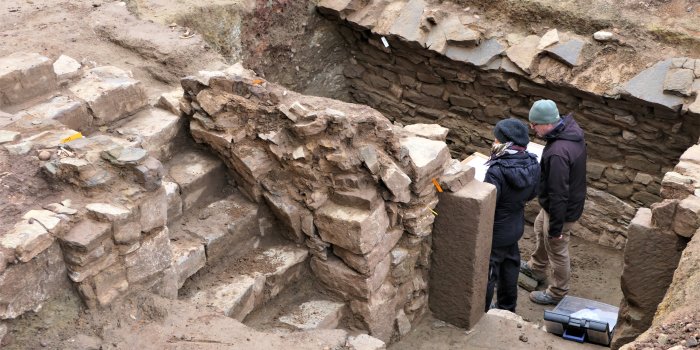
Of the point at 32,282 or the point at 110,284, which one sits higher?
the point at 32,282

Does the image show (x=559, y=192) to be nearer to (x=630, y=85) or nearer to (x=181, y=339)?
(x=630, y=85)

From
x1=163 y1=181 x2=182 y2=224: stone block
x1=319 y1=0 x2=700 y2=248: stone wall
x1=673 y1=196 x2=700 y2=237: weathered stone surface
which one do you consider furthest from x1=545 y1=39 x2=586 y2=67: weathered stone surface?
x1=163 y1=181 x2=182 y2=224: stone block

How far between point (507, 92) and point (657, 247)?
3331mm

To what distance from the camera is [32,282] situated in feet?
13.1

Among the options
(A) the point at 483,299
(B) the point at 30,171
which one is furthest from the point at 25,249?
(A) the point at 483,299

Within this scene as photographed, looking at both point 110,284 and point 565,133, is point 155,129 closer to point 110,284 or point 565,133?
point 110,284

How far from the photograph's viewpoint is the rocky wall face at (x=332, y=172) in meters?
5.34

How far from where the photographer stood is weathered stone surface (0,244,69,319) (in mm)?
3846

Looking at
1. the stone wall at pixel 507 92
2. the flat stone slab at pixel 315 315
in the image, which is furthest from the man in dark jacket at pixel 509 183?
the stone wall at pixel 507 92

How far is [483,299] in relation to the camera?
6.18 meters

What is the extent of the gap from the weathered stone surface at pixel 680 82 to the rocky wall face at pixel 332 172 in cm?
274

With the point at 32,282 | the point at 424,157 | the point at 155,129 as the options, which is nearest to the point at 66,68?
the point at 155,129

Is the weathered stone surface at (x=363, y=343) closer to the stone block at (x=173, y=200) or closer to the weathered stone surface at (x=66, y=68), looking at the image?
the stone block at (x=173, y=200)

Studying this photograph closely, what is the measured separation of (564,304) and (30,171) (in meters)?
4.27
